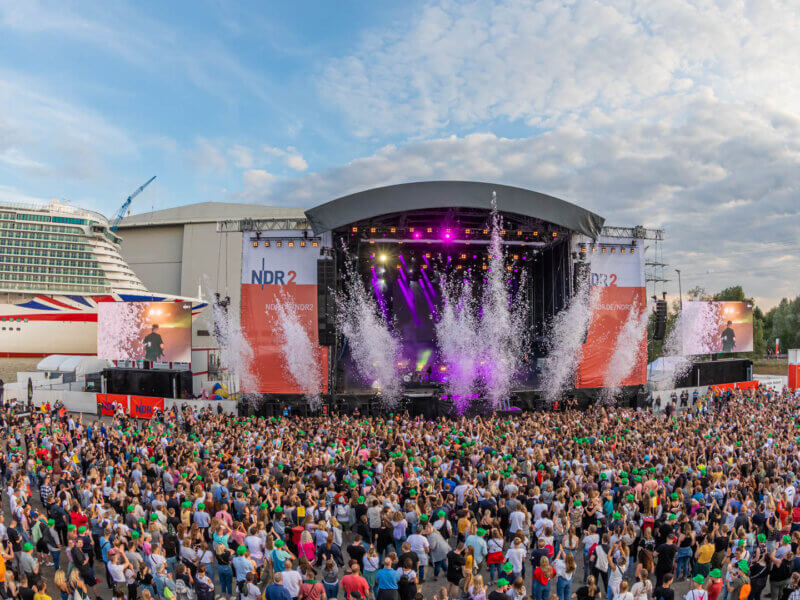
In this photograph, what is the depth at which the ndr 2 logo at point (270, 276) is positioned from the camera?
21.2m

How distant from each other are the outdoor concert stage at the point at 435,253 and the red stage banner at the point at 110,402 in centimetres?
727

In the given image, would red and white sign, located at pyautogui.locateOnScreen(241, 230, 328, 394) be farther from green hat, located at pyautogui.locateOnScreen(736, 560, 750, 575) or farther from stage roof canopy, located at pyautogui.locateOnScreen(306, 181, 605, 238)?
green hat, located at pyautogui.locateOnScreen(736, 560, 750, 575)

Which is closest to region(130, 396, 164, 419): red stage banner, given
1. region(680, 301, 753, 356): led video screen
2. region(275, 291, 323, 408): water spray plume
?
region(275, 291, 323, 408): water spray plume

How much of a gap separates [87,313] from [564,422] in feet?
141

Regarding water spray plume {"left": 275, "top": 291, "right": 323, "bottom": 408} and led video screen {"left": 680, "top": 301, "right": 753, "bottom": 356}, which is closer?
water spray plume {"left": 275, "top": 291, "right": 323, "bottom": 408}

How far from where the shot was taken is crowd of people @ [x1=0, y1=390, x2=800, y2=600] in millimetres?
6191

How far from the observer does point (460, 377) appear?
24.8m

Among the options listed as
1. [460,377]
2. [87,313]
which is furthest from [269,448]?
[87,313]

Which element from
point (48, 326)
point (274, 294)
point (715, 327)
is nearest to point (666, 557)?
point (274, 294)

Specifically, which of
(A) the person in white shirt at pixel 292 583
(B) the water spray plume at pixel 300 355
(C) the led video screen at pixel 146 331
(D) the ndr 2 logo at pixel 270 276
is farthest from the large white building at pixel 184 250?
(A) the person in white shirt at pixel 292 583

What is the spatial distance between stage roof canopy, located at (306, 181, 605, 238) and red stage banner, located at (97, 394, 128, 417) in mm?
11860

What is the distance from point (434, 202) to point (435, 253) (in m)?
6.31

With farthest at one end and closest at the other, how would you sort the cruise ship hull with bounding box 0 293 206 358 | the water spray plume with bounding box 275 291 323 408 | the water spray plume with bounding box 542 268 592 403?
1. the cruise ship hull with bounding box 0 293 206 358
2. the water spray plume with bounding box 542 268 592 403
3. the water spray plume with bounding box 275 291 323 408

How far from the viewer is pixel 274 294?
832 inches
